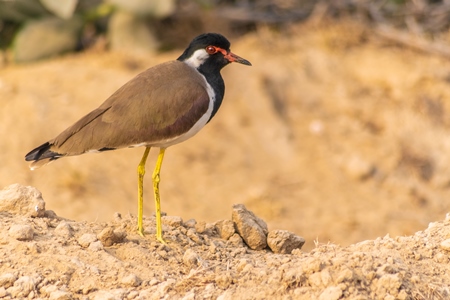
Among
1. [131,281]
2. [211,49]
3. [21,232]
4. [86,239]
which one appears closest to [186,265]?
[131,281]

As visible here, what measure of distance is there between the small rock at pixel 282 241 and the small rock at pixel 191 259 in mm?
800

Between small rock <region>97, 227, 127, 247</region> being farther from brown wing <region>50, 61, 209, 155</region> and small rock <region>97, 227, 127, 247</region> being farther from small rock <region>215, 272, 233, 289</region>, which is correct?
small rock <region>215, 272, 233, 289</region>

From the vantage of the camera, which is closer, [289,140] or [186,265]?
[186,265]

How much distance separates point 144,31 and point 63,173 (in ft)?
9.26

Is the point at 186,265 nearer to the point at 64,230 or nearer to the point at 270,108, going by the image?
the point at 64,230

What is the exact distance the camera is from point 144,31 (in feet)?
43.3

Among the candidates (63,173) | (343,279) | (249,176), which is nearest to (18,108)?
(63,173)

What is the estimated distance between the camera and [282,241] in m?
6.66

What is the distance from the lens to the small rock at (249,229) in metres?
6.68

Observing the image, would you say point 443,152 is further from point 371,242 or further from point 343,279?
point 343,279

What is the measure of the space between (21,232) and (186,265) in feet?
3.75

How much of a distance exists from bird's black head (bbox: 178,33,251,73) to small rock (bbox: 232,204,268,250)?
3.90ft

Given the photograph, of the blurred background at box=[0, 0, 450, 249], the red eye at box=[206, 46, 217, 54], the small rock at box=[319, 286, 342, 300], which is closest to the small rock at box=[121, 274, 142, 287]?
the small rock at box=[319, 286, 342, 300]

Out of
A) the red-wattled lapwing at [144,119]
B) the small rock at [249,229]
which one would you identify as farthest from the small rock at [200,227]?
the red-wattled lapwing at [144,119]
